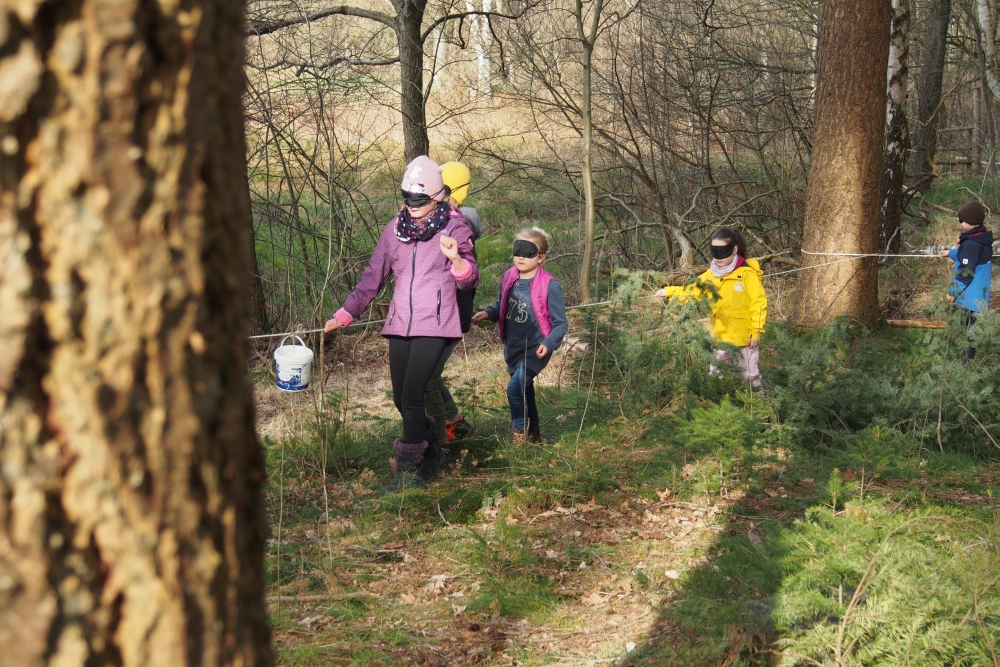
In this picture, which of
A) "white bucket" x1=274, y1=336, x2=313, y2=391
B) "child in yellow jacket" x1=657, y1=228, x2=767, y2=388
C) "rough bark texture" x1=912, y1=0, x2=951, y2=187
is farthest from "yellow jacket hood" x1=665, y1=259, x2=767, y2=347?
"rough bark texture" x1=912, y1=0, x2=951, y2=187

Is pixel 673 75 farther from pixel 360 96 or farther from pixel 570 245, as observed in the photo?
pixel 360 96

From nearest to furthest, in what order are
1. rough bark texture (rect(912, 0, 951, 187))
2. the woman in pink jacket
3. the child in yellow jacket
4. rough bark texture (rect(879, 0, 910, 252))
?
the woman in pink jacket, the child in yellow jacket, rough bark texture (rect(879, 0, 910, 252)), rough bark texture (rect(912, 0, 951, 187))

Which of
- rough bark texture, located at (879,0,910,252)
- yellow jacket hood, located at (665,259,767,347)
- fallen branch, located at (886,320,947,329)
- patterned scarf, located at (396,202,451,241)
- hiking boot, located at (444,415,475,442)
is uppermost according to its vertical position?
rough bark texture, located at (879,0,910,252)

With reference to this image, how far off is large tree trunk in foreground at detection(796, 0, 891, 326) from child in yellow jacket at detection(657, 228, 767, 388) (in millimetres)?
1633

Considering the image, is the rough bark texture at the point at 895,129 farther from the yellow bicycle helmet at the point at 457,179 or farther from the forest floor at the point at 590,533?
the yellow bicycle helmet at the point at 457,179

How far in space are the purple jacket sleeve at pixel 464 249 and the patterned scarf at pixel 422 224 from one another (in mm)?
56

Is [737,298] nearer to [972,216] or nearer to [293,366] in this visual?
[972,216]

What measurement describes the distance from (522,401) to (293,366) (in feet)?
5.34

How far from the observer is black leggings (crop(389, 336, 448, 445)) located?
16.1 ft

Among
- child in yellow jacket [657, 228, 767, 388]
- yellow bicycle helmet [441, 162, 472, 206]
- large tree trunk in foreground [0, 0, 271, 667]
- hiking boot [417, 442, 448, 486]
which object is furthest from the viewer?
child in yellow jacket [657, 228, 767, 388]

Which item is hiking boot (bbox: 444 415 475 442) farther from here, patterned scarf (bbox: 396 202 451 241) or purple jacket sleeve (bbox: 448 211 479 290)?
patterned scarf (bbox: 396 202 451 241)

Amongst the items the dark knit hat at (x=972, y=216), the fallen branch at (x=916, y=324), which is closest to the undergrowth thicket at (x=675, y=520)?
the dark knit hat at (x=972, y=216)

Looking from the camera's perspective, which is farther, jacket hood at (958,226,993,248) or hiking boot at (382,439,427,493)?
jacket hood at (958,226,993,248)

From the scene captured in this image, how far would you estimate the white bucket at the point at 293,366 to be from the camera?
15.4ft
